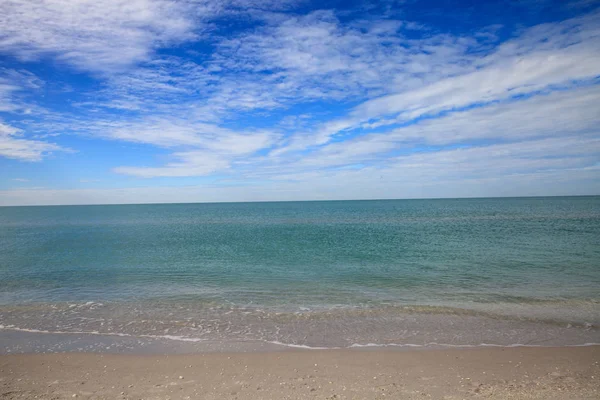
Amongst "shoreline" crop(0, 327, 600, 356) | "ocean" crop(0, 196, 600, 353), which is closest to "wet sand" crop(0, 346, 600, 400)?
"shoreline" crop(0, 327, 600, 356)

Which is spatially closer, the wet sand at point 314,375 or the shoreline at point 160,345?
the wet sand at point 314,375

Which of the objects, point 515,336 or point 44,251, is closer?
point 515,336

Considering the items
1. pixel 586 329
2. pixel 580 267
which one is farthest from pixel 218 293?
pixel 580 267

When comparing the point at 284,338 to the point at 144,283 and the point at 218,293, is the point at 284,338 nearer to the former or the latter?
the point at 218,293

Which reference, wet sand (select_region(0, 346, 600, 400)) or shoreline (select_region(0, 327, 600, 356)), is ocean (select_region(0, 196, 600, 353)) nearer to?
shoreline (select_region(0, 327, 600, 356))

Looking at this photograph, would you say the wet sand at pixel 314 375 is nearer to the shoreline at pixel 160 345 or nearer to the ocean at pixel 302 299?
the shoreline at pixel 160 345

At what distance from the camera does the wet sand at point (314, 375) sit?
8.12 meters

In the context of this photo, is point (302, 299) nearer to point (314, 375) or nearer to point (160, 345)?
point (160, 345)

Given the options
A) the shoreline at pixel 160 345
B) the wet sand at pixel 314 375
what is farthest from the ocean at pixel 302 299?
the wet sand at pixel 314 375

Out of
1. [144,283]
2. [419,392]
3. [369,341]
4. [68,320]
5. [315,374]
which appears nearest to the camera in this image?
[419,392]

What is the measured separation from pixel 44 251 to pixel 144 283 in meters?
21.8

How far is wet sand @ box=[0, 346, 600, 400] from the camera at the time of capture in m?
8.12

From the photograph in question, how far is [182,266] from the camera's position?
87.4ft

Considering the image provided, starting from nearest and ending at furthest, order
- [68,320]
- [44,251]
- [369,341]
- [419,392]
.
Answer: [419,392] → [369,341] → [68,320] → [44,251]
